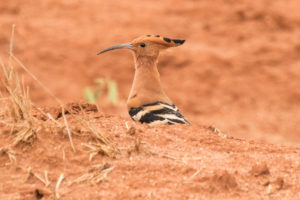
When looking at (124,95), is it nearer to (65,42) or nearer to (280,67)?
(65,42)

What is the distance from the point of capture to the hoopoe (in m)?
5.08

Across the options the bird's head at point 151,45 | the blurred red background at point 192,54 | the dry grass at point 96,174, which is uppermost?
the bird's head at point 151,45

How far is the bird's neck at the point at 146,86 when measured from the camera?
5.39 metres

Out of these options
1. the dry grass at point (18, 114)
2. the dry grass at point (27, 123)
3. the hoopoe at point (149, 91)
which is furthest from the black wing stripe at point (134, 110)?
the dry grass at point (18, 114)

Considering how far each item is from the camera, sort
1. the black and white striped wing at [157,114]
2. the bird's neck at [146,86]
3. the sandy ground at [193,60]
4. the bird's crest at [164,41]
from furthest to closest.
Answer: the sandy ground at [193,60] < the bird's crest at [164,41] < the bird's neck at [146,86] < the black and white striped wing at [157,114]

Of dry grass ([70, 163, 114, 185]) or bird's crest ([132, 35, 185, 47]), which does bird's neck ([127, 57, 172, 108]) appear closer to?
bird's crest ([132, 35, 185, 47])

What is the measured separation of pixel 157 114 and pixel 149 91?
499 millimetres

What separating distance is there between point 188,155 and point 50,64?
305 inches

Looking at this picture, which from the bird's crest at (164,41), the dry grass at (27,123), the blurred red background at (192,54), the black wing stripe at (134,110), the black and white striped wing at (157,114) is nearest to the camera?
the dry grass at (27,123)

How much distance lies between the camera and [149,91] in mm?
5531

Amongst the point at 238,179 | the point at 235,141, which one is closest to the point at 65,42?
the point at 235,141

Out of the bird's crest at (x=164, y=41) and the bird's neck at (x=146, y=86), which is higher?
the bird's crest at (x=164, y=41)

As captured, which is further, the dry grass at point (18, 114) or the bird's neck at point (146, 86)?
the bird's neck at point (146, 86)

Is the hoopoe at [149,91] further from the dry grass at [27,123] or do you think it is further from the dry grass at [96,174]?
the dry grass at [96,174]
